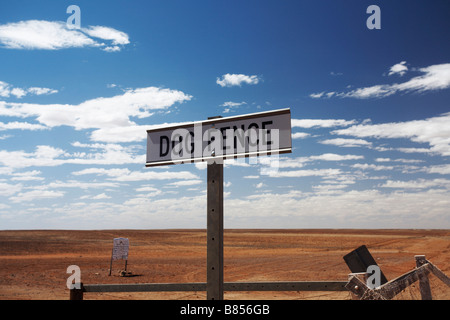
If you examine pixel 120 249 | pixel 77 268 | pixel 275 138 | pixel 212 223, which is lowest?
pixel 77 268

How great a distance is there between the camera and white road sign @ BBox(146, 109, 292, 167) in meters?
3.08

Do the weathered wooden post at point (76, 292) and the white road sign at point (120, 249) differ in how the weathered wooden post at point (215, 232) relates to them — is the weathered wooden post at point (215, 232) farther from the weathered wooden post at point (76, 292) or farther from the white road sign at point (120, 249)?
the white road sign at point (120, 249)

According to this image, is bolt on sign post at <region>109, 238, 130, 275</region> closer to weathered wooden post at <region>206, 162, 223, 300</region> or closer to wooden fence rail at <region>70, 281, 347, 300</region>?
wooden fence rail at <region>70, 281, 347, 300</region>

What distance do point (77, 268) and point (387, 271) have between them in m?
15.3

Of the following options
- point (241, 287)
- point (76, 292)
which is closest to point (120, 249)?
point (76, 292)

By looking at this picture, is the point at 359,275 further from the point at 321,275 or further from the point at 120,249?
the point at 120,249

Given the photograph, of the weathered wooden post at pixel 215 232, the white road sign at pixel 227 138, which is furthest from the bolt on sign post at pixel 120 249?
the weathered wooden post at pixel 215 232

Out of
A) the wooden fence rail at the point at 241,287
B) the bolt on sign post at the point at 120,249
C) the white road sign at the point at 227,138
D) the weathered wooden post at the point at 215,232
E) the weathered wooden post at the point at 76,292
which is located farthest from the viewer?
the bolt on sign post at the point at 120,249

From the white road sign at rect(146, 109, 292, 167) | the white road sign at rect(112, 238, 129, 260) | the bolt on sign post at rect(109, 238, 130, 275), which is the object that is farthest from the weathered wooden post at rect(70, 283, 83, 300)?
the white road sign at rect(112, 238, 129, 260)

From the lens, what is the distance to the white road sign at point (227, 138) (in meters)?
3.08
